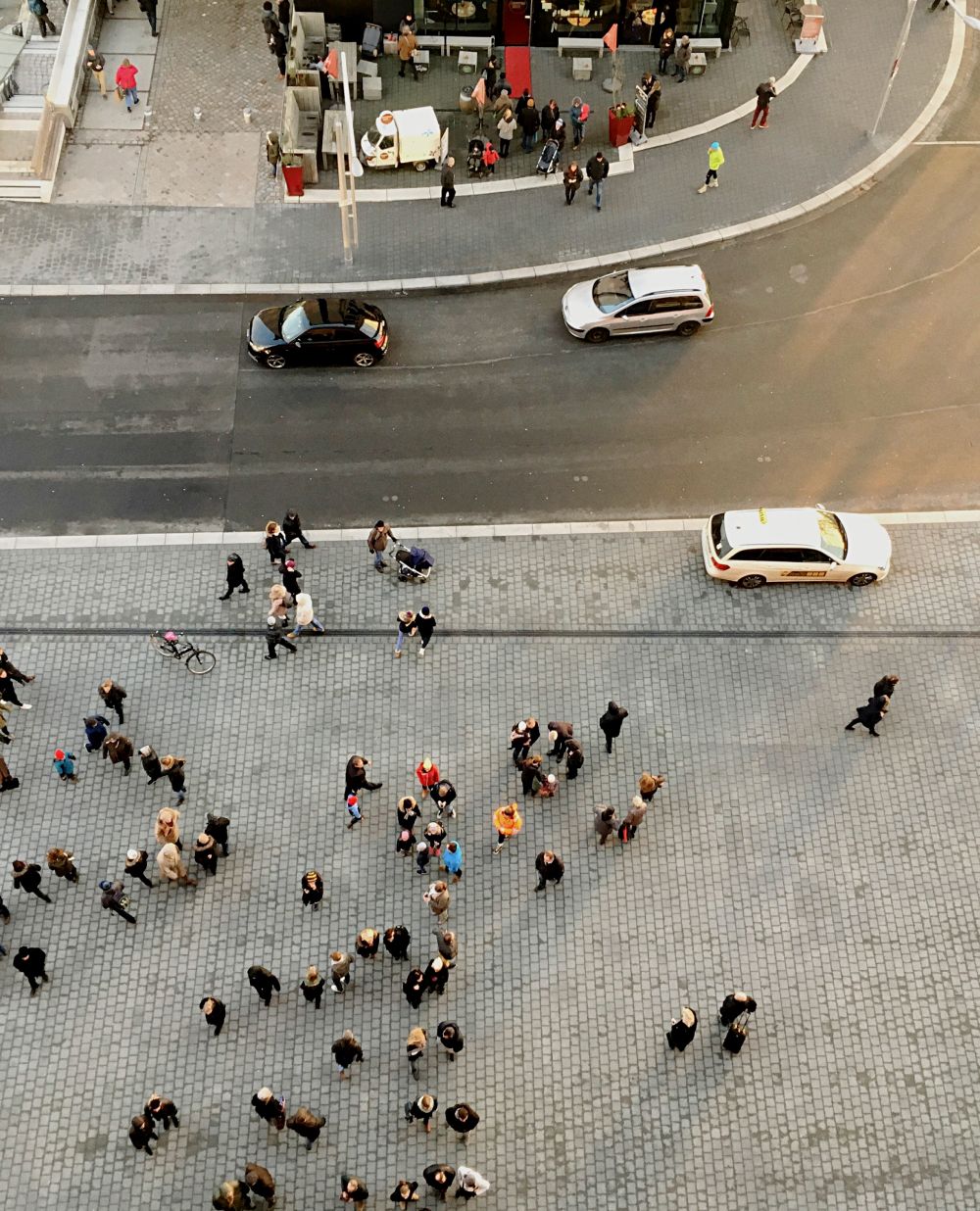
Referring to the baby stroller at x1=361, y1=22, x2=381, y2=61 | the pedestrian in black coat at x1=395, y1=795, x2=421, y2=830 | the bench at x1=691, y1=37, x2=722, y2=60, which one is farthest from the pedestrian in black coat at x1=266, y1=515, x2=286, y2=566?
the bench at x1=691, y1=37, x2=722, y2=60

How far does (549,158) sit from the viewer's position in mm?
30328

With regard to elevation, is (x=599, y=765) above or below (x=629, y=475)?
below

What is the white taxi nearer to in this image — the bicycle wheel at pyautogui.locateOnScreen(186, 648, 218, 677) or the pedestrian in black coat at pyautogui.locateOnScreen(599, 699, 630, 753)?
the pedestrian in black coat at pyautogui.locateOnScreen(599, 699, 630, 753)

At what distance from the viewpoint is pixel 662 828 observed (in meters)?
21.5

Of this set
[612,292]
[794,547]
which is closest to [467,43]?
[612,292]

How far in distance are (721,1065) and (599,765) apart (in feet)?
18.3

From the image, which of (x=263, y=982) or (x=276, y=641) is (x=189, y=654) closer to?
(x=276, y=641)

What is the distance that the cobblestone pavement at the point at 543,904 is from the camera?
1856 centimetres

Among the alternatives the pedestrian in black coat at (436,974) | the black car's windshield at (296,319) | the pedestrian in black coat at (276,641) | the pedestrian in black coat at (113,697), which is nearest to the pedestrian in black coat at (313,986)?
the pedestrian in black coat at (436,974)

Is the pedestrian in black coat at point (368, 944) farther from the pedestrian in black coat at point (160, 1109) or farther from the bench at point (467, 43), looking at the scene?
the bench at point (467, 43)

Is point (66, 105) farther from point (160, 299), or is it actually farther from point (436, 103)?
point (436, 103)

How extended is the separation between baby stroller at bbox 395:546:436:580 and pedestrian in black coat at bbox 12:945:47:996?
9555 mm

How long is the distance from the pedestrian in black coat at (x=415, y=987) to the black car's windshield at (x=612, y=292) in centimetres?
1540

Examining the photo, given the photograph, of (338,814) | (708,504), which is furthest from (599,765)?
(708,504)
